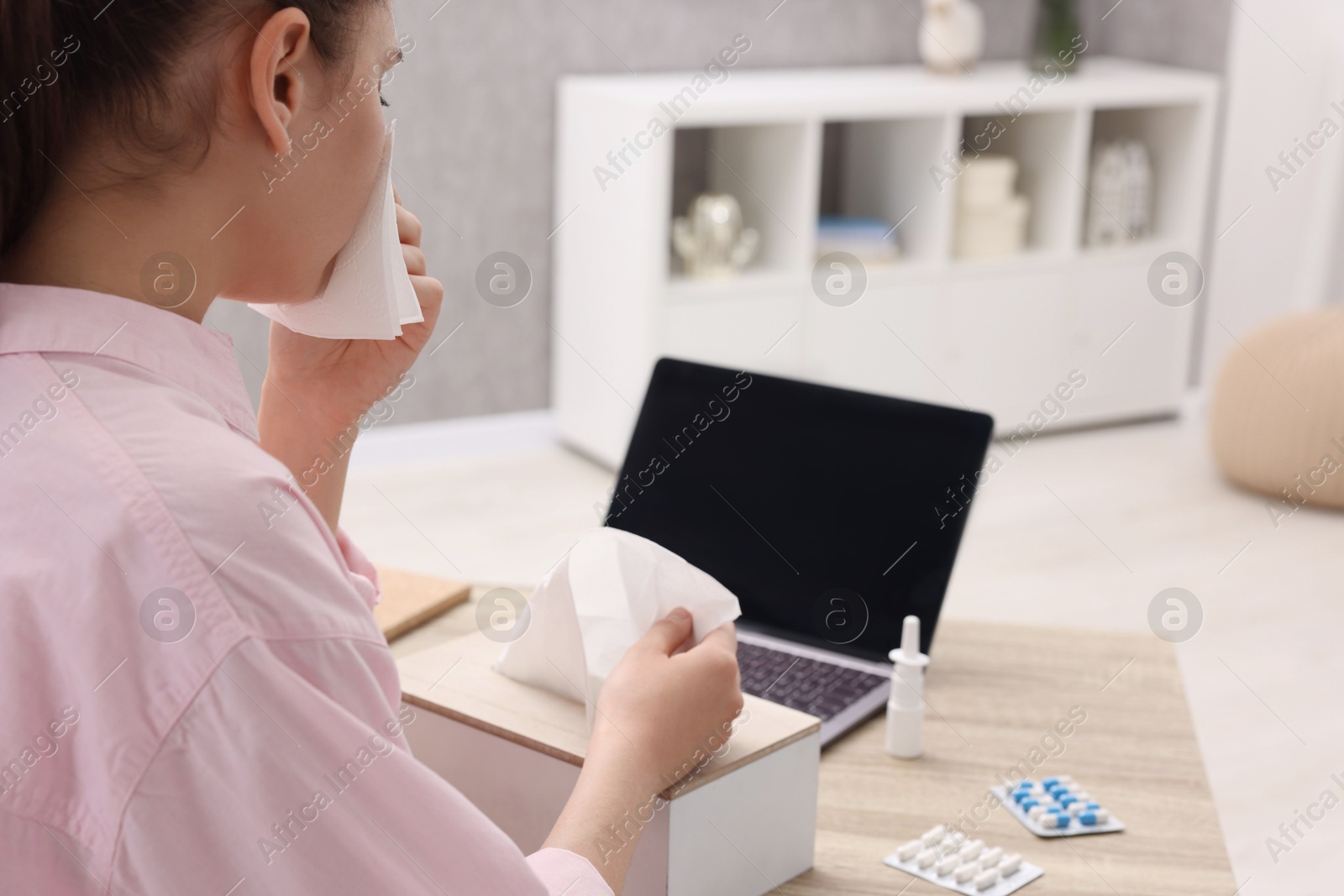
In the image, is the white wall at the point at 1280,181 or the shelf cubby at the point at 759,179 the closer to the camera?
the shelf cubby at the point at 759,179

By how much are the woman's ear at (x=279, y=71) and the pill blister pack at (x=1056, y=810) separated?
693 millimetres

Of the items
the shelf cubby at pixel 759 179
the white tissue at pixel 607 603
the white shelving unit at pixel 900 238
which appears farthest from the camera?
the shelf cubby at pixel 759 179

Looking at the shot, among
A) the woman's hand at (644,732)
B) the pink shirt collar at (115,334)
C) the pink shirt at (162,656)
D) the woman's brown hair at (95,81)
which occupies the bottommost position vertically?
the woman's hand at (644,732)

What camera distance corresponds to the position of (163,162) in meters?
0.62

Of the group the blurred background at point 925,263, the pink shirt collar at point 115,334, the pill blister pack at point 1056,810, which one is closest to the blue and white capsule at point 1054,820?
the pill blister pack at point 1056,810

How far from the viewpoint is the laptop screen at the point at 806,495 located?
126cm

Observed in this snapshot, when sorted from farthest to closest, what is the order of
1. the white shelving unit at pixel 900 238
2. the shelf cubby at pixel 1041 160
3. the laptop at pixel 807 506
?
the shelf cubby at pixel 1041 160 → the white shelving unit at pixel 900 238 → the laptop at pixel 807 506

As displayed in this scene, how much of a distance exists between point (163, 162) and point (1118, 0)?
14.9ft

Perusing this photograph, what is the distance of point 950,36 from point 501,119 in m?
1.34

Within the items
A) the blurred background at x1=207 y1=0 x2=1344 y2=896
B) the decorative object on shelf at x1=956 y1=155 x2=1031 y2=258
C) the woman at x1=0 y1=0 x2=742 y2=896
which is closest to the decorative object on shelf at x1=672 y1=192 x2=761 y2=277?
the blurred background at x1=207 y1=0 x2=1344 y2=896

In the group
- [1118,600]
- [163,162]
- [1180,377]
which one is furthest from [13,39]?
[1180,377]

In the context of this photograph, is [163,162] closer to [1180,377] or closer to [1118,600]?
[1118,600]

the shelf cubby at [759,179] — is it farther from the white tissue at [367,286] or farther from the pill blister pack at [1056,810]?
the white tissue at [367,286]

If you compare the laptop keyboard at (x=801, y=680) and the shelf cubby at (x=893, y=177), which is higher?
the shelf cubby at (x=893, y=177)
